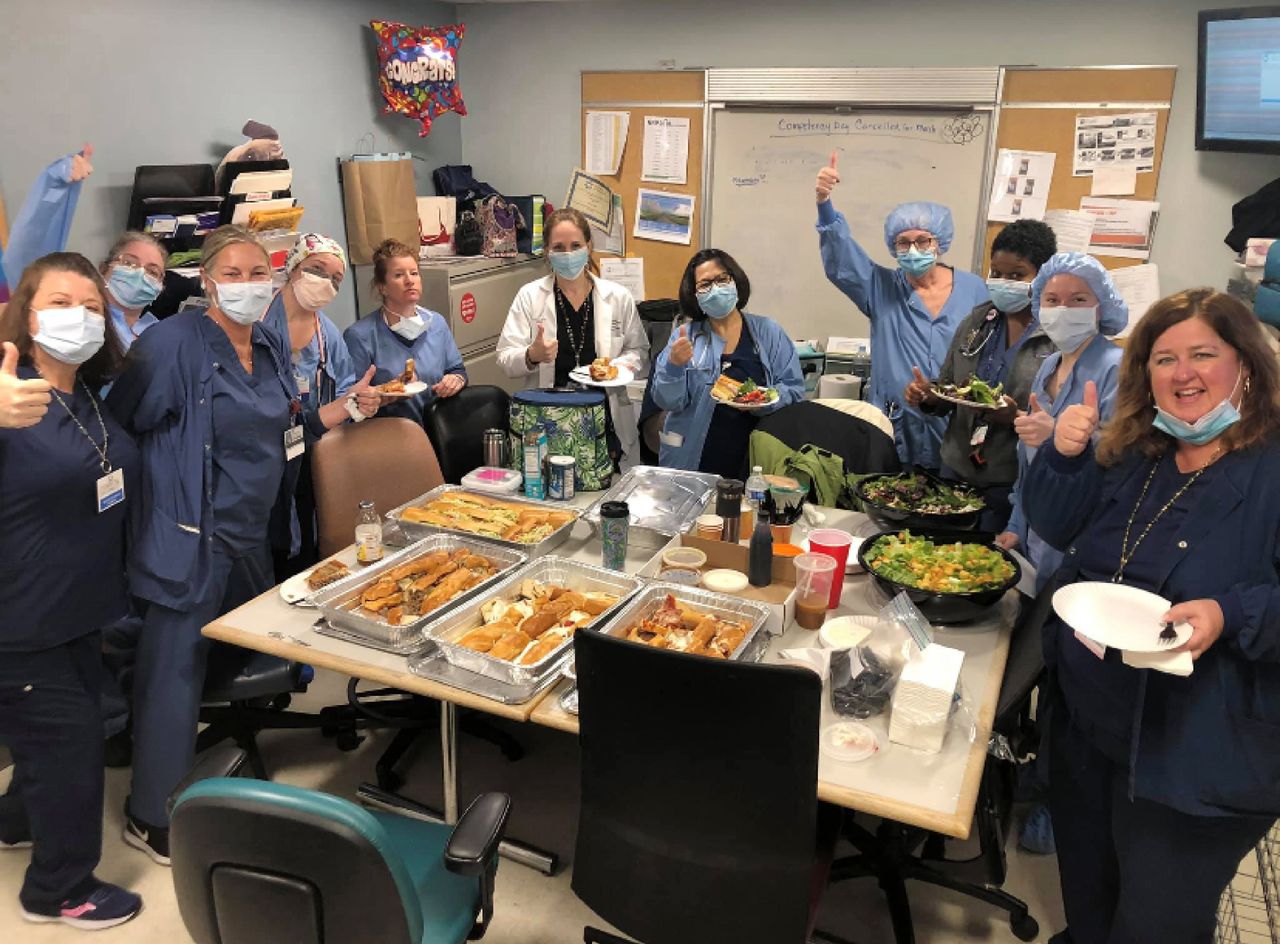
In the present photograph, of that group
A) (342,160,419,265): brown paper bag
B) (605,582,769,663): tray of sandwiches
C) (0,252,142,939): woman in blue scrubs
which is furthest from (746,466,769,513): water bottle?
(342,160,419,265): brown paper bag

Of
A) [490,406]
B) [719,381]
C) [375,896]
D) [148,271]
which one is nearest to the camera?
[375,896]

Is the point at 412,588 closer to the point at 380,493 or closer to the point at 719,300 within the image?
the point at 380,493

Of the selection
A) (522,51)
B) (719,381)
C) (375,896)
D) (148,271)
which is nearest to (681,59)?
(522,51)

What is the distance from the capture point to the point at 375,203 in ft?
15.6

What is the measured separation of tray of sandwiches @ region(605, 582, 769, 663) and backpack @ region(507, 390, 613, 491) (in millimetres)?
858

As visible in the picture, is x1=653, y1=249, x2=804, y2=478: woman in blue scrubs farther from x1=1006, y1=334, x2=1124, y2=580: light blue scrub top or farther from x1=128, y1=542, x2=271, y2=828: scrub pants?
x1=128, y1=542, x2=271, y2=828: scrub pants

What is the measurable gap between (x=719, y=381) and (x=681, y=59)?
284cm

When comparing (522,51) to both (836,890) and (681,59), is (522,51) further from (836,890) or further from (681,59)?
(836,890)

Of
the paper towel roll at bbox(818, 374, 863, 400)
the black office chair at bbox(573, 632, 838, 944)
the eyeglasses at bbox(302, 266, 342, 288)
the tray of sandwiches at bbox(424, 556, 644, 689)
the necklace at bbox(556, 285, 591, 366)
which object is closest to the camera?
the black office chair at bbox(573, 632, 838, 944)

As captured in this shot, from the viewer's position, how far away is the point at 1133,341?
1.93m

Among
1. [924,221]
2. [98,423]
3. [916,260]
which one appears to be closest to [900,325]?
[916,260]

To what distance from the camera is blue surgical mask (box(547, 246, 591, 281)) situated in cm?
369

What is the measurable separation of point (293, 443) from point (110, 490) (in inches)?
22.3

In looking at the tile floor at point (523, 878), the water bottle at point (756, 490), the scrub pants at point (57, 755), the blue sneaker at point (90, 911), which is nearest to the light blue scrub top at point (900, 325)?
the water bottle at point (756, 490)
